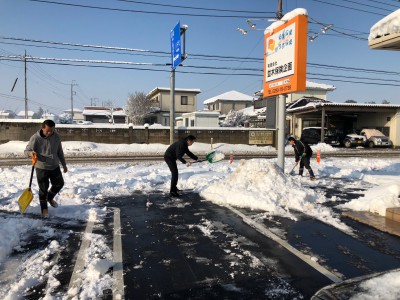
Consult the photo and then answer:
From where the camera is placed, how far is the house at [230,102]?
59875 millimetres

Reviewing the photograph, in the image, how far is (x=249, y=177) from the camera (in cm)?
785

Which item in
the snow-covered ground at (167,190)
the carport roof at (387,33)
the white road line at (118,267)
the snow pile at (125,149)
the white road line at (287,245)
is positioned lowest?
the white road line at (118,267)

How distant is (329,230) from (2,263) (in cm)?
502


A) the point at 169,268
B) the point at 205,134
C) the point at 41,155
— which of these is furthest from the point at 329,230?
the point at 205,134

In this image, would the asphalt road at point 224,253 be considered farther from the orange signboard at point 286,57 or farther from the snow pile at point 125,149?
the snow pile at point 125,149

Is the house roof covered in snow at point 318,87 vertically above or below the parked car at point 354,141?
above

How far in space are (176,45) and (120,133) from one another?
1043 cm

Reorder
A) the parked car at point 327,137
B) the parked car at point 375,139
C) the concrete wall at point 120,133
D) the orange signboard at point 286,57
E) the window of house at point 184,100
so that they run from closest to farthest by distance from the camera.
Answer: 1. the orange signboard at point 286,57
2. the concrete wall at point 120,133
3. the parked car at point 375,139
4. the parked car at point 327,137
5. the window of house at point 184,100

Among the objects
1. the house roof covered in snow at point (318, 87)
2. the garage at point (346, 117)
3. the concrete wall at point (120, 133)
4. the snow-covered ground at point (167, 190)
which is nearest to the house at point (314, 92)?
the house roof covered in snow at point (318, 87)

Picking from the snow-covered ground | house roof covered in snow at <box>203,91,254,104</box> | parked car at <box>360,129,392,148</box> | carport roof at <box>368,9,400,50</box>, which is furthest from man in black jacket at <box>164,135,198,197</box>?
house roof covered in snow at <box>203,91,254,104</box>

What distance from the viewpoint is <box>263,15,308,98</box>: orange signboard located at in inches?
342

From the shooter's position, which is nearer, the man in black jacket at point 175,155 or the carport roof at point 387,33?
the carport roof at point 387,33

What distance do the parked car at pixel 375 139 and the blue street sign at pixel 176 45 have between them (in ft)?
71.3

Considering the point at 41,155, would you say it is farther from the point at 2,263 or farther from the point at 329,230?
the point at 329,230
